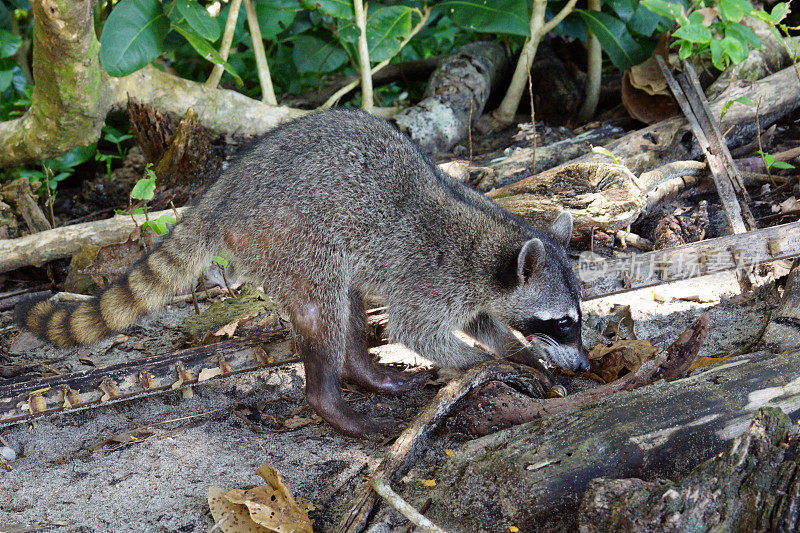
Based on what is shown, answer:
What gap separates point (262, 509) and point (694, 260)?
2688 mm

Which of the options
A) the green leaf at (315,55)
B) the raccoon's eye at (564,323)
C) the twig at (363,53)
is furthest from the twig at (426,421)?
the green leaf at (315,55)

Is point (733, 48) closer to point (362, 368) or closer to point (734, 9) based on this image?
point (734, 9)

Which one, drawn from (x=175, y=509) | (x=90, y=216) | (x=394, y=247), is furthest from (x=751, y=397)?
(x=90, y=216)

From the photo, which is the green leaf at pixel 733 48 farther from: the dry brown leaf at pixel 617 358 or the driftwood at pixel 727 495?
the driftwood at pixel 727 495

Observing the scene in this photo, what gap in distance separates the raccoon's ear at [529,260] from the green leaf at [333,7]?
314 cm

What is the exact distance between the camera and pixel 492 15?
19.5ft

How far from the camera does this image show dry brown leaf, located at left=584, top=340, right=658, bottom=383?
347cm

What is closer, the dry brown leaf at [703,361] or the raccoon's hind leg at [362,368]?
the dry brown leaf at [703,361]

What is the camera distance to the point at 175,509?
2682 mm

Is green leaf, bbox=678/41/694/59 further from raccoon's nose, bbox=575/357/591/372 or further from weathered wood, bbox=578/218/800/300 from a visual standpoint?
raccoon's nose, bbox=575/357/591/372

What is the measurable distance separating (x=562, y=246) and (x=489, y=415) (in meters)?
1.33

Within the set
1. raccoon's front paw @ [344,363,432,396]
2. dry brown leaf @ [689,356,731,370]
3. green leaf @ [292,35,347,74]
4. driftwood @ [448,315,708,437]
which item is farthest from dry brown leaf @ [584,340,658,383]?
green leaf @ [292,35,347,74]

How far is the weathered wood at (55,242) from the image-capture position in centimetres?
478

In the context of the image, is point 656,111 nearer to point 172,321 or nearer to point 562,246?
point 562,246
